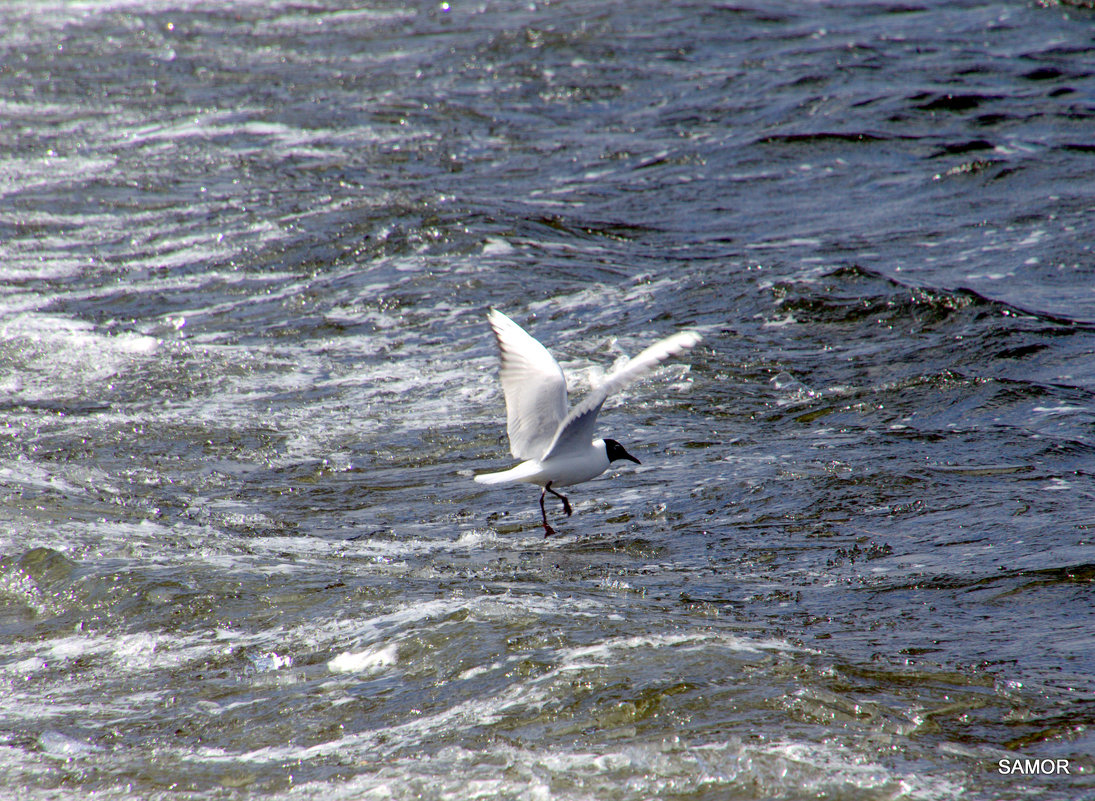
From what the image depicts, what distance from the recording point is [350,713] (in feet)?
13.4

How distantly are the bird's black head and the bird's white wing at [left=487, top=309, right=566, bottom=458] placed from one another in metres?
0.31

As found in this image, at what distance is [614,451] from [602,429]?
114 cm

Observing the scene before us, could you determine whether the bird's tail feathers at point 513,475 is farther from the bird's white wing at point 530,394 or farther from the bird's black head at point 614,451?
the bird's black head at point 614,451

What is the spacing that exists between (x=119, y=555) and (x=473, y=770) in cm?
247

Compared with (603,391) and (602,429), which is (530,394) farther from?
(602,429)

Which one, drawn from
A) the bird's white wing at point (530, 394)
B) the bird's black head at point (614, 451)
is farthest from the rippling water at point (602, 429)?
the bird's white wing at point (530, 394)

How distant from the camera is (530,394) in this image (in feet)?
21.3

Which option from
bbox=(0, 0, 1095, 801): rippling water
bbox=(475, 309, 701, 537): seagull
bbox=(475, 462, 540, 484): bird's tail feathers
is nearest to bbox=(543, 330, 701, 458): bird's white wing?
bbox=(475, 309, 701, 537): seagull

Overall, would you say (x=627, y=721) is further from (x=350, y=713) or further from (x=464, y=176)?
(x=464, y=176)

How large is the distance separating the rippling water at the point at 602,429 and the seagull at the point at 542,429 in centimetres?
33

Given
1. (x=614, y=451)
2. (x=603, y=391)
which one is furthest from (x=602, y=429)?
(x=603, y=391)

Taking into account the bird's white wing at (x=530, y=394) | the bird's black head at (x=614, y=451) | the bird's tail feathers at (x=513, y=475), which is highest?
the bird's white wing at (x=530, y=394)

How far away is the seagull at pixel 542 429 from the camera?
615 centimetres

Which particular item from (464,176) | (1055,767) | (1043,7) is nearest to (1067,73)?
(1043,7)
